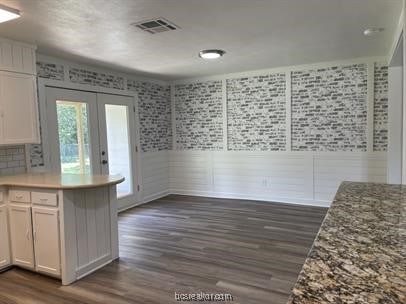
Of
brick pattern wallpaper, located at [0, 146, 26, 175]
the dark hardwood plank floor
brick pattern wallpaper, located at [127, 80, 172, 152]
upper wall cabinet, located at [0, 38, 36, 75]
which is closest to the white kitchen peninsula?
the dark hardwood plank floor

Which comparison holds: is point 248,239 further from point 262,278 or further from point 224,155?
point 224,155

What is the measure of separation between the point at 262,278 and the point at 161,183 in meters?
4.01

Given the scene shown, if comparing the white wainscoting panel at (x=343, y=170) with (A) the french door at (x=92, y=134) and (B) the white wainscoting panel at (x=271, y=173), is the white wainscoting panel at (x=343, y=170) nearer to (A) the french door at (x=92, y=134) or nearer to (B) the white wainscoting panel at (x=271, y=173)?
(B) the white wainscoting panel at (x=271, y=173)

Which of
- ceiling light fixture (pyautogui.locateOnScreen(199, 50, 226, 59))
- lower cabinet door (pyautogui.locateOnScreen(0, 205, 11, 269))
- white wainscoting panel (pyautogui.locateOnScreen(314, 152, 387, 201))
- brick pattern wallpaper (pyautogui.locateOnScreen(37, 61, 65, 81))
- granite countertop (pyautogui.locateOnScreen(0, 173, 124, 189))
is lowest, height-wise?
lower cabinet door (pyautogui.locateOnScreen(0, 205, 11, 269))

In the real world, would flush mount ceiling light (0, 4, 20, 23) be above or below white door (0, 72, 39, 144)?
above

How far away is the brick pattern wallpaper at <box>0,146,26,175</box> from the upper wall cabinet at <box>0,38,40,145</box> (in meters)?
0.29

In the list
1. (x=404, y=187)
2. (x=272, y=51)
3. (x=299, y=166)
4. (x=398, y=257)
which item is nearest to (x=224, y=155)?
(x=299, y=166)

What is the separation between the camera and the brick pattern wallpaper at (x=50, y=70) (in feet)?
13.3

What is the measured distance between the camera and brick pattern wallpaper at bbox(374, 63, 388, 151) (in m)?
4.83

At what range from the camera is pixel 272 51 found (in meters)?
4.28

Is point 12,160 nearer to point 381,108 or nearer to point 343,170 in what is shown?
point 343,170

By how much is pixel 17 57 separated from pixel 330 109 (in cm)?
480

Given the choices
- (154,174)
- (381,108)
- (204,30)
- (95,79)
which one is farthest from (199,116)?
(381,108)

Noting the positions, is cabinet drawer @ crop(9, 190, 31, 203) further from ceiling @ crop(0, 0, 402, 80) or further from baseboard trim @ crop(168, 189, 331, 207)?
baseboard trim @ crop(168, 189, 331, 207)
